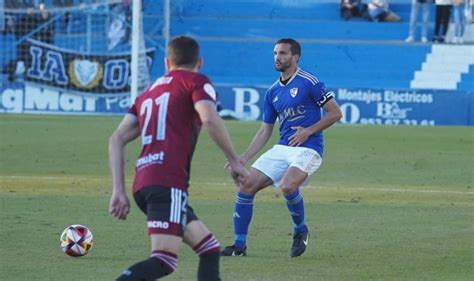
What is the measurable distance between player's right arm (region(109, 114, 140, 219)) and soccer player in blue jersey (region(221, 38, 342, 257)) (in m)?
3.32

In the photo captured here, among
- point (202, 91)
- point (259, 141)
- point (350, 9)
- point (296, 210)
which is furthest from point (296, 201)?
point (350, 9)

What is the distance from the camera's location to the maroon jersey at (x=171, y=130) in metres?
7.31

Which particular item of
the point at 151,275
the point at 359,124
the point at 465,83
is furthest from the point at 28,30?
the point at 151,275

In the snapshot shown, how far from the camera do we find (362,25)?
34.2 metres

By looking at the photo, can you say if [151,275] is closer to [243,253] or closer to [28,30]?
[243,253]

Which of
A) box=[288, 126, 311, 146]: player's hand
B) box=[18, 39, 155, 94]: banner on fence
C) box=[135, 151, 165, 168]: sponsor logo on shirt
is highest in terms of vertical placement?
box=[135, 151, 165, 168]: sponsor logo on shirt

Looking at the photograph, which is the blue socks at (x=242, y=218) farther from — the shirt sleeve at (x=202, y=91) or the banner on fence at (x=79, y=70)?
the banner on fence at (x=79, y=70)

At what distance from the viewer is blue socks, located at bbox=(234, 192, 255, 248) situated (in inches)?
428

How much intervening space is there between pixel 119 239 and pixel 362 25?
2357 cm

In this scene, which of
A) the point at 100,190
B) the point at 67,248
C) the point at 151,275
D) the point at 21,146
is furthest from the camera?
the point at 21,146

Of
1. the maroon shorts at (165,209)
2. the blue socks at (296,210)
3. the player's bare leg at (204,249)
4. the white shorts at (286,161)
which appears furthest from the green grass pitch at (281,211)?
the maroon shorts at (165,209)

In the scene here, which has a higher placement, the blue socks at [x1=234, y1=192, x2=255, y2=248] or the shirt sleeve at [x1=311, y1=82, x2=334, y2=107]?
the shirt sleeve at [x1=311, y1=82, x2=334, y2=107]

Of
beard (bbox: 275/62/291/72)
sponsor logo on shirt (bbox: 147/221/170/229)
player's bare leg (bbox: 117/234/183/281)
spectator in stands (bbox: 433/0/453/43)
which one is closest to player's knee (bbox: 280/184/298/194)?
beard (bbox: 275/62/291/72)

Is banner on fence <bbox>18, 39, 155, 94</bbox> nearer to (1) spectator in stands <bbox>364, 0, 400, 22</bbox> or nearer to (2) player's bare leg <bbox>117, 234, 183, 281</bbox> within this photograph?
(1) spectator in stands <bbox>364, 0, 400, 22</bbox>
